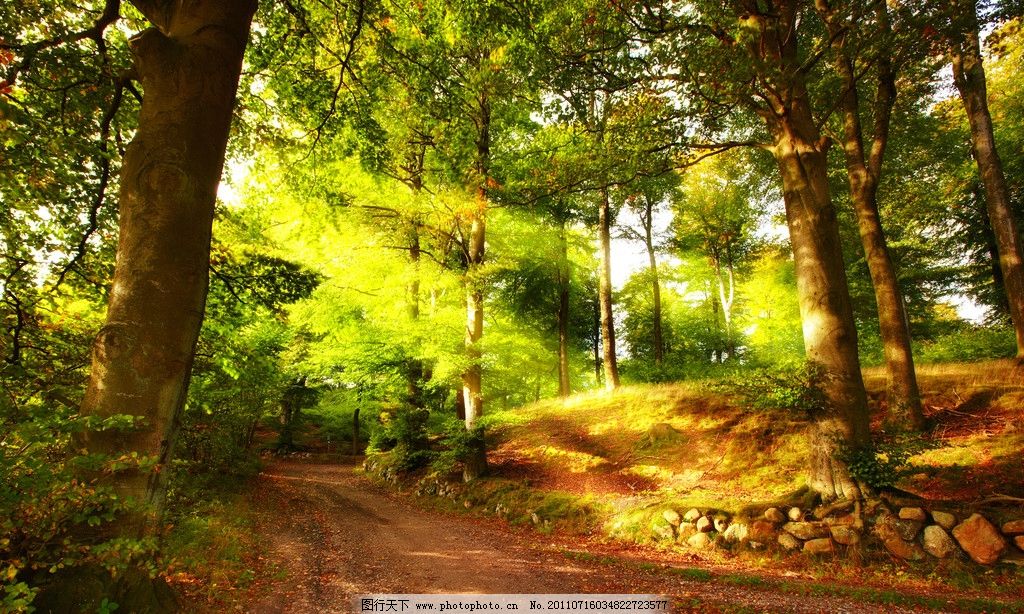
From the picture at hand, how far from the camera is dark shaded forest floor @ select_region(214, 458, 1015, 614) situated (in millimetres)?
4953

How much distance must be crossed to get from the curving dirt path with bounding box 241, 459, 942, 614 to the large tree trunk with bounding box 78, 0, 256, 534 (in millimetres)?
3099

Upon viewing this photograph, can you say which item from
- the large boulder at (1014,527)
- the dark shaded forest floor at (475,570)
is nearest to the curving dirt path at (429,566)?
the dark shaded forest floor at (475,570)

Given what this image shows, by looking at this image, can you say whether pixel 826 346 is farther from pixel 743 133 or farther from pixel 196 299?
pixel 196 299

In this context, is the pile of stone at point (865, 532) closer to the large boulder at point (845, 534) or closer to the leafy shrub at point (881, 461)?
the large boulder at point (845, 534)

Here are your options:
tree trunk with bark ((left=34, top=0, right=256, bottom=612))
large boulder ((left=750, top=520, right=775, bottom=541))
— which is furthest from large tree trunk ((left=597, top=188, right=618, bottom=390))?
tree trunk with bark ((left=34, top=0, right=256, bottom=612))

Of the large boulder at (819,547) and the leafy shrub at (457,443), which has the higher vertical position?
the leafy shrub at (457,443)

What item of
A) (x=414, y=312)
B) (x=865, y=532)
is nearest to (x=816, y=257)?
(x=865, y=532)

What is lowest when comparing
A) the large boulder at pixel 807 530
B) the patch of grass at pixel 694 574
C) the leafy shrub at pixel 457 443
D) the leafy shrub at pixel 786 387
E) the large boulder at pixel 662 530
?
the patch of grass at pixel 694 574

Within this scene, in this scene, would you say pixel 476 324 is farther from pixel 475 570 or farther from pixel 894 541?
pixel 894 541

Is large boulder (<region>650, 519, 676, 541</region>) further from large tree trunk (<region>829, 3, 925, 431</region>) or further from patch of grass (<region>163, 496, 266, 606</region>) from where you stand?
patch of grass (<region>163, 496, 266, 606</region>)

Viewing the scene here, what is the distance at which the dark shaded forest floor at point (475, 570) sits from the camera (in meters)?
4.95

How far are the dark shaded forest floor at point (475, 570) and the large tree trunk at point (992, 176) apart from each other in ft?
25.5

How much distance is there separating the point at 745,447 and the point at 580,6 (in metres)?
9.53

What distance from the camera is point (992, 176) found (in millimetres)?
9320
